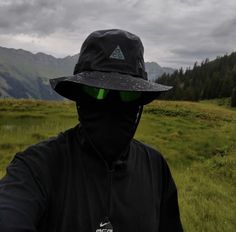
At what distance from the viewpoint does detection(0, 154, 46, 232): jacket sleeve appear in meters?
1.44

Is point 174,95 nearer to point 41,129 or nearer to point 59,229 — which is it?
point 41,129

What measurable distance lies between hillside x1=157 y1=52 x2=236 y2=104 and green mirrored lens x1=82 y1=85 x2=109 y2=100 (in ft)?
232

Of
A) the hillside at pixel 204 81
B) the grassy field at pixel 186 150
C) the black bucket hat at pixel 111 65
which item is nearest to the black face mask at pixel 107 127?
the black bucket hat at pixel 111 65

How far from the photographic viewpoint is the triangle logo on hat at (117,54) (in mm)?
1823

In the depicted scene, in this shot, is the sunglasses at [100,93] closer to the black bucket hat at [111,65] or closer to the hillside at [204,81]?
the black bucket hat at [111,65]

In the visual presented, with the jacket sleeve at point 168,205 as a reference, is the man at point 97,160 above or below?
above

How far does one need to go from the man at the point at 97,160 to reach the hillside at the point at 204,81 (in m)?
70.6

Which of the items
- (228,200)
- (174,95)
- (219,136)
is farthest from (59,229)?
(174,95)

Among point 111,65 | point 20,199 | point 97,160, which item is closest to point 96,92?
point 111,65

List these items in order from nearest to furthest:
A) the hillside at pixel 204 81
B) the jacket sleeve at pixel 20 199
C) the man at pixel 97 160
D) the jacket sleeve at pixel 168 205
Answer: the jacket sleeve at pixel 20 199 → the man at pixel 97 160 → the jacket sleeve at pixel 168 205 → the hillside at pixel 204 81

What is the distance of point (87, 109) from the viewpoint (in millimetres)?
1919

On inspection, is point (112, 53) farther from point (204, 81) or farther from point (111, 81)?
point (204, 81)

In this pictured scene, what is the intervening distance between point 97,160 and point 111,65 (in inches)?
17.0

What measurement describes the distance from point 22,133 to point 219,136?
31.4 feet
